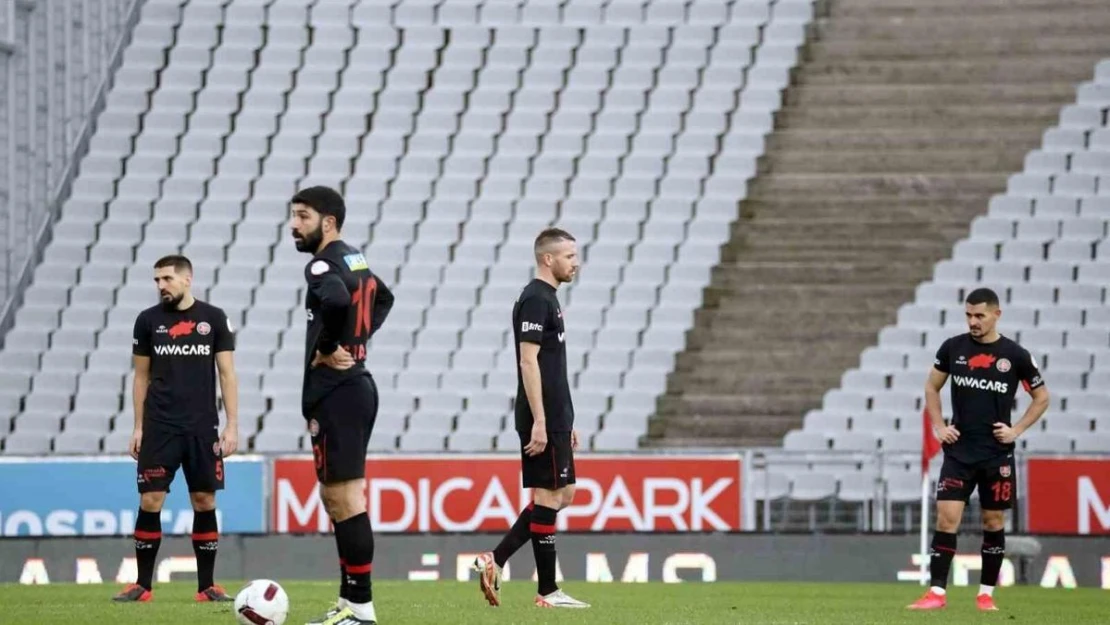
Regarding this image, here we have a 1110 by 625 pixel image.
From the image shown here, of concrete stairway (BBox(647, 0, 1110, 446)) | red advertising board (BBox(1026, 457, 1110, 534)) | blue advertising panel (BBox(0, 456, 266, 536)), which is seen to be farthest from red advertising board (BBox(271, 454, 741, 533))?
concrete stairway (BBox(647, 0, 1110, 446))

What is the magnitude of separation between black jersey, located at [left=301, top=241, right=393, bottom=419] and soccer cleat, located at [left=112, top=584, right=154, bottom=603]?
2.86 meters

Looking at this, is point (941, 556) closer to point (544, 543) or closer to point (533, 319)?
point (544, 543)

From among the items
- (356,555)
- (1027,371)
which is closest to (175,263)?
(356,555)

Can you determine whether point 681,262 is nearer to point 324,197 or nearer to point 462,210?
point 462,210

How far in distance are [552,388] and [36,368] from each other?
34.3 ft

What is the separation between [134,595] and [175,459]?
741mm

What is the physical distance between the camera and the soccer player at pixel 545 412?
1003 centimetres

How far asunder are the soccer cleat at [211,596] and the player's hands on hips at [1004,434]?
422 centimetres

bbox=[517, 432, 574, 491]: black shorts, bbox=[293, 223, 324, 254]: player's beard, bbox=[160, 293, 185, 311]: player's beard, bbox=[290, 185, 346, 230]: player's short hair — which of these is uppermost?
bbox=[290, 185, 346, 230]: player's short hair

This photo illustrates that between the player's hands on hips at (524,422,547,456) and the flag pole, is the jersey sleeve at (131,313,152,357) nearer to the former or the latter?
the player's hands on hips at (524,422,547,456)

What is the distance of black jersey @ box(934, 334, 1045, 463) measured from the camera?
10.9m

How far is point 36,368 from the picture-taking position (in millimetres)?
19297

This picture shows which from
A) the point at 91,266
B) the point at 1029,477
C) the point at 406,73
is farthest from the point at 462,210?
the point at 1029,477

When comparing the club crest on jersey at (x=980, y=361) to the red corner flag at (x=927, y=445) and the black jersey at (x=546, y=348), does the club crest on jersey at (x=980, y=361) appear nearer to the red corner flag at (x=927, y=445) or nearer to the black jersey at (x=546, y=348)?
the black jersey at (x=546, y=348)
